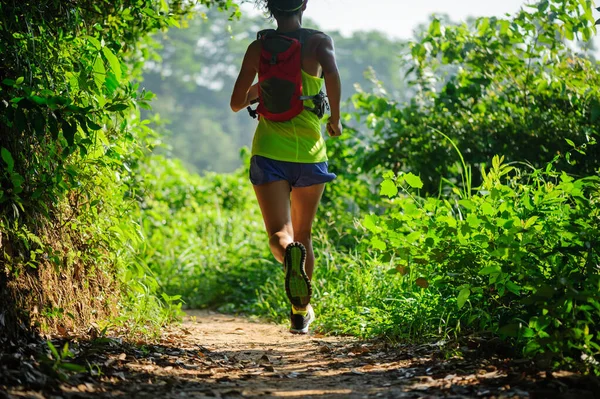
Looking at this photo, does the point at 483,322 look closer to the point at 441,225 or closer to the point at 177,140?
the point at 441,225

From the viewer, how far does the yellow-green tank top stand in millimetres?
3865

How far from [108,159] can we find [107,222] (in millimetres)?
361

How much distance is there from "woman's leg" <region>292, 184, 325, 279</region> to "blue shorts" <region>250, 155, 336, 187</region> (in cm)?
5

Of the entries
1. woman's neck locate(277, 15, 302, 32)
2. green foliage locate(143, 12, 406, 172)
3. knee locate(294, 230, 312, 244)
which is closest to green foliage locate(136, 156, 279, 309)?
knee locate(294, 230, 312, 244)

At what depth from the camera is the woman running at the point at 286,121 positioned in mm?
3822

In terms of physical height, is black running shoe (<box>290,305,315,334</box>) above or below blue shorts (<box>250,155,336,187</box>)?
below

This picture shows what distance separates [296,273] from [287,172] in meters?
0.60

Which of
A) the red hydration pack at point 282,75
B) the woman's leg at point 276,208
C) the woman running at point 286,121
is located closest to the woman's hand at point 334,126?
the woman running at point 286,121

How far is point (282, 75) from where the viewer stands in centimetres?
380

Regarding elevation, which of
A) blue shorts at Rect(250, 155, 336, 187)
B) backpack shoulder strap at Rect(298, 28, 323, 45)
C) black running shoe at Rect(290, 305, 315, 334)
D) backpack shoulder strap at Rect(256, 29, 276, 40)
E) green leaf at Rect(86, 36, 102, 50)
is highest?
backpack shoulder strap at Rect(256, 29, 276, 40)

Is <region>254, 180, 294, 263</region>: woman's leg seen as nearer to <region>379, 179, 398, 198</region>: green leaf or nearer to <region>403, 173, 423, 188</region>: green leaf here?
<region>379, 179, 398, 198</region>: green leaf

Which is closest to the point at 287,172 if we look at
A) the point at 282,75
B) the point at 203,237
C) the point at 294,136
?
the point at 294,136

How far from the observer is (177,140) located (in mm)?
45875

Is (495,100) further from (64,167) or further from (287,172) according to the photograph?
(64,167)
